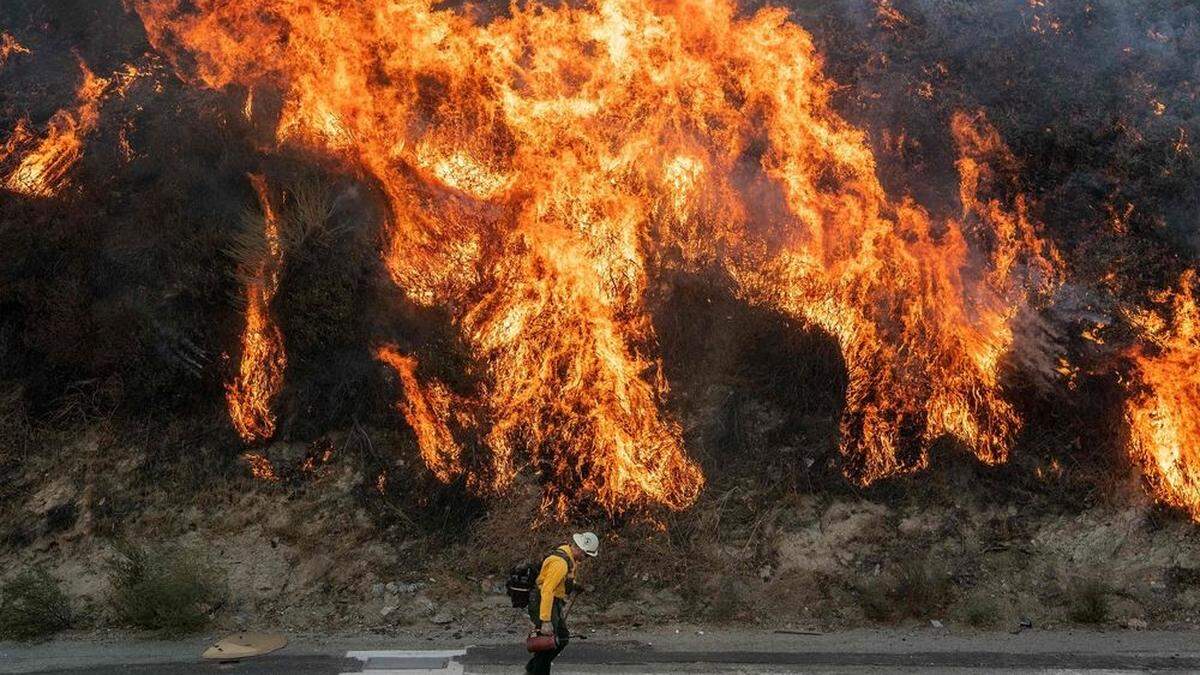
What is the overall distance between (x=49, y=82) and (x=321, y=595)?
364 inches

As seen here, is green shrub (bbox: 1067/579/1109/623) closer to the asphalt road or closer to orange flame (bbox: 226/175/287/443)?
the asphalt road

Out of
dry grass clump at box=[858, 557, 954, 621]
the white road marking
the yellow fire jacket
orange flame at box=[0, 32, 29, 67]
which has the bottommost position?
the white road marking

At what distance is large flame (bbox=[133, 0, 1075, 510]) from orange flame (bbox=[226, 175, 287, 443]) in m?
1.37

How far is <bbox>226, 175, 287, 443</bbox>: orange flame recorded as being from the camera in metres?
10.4

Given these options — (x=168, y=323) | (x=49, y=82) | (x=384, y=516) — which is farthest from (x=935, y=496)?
(x=49, y=82)

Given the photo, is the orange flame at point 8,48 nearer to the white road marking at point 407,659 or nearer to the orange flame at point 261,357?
the orange flame at point 261,357

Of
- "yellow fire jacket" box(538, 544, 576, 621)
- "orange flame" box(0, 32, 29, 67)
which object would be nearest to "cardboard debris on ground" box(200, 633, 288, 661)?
"yellow fire jacket" box(538, 544, 576, 621)

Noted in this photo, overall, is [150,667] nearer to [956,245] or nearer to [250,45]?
[250,45]

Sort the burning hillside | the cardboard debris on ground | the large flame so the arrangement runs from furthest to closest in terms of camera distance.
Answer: the large flame < the burning hillside < the cardboard debris on ground

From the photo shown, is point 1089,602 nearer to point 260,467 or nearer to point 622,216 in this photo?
point 622,216

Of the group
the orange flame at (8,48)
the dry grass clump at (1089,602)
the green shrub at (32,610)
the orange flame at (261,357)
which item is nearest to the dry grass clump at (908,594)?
the dry grass clump at (1089,602)

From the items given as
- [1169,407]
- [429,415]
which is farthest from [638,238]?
[1169,407]

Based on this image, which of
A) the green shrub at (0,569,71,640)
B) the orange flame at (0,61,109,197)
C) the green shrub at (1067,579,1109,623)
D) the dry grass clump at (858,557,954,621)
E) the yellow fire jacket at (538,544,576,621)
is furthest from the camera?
the orange flame at (0,61,109,197)

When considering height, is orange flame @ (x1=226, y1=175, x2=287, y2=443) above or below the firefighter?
above
